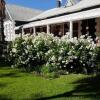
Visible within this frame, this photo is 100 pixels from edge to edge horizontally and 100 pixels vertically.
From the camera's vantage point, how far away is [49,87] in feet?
35.9

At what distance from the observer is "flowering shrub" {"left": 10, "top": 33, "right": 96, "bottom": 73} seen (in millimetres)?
13938

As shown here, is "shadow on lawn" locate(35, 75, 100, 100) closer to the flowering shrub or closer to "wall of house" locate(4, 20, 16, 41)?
the flowering shrub

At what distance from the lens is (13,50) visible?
53.4 feet

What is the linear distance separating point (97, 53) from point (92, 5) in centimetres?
1204

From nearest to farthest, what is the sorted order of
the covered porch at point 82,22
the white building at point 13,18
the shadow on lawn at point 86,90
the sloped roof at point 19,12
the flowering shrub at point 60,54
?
the shadow on lawn at point 86,90
the flowering shrub at point 60,54
the covered porch at point 82,22
the white building at point 13,18
the sloped roof at point 19,12

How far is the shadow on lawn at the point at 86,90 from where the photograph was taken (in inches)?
378

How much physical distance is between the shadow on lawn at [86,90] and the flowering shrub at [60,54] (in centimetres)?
168

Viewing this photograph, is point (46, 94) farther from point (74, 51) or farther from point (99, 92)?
point (74, 51)

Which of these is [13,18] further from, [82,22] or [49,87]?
[49,87]

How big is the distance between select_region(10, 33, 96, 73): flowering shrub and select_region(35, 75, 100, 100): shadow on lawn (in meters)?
1.68

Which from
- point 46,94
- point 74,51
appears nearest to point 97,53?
point 74,51

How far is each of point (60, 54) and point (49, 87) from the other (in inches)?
127

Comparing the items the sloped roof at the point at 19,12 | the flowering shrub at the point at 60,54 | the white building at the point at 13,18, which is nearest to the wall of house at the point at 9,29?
the white building at the point at 13,18

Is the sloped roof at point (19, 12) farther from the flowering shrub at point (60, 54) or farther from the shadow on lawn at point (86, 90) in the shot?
the shadow on lawn at point (86, 90)
